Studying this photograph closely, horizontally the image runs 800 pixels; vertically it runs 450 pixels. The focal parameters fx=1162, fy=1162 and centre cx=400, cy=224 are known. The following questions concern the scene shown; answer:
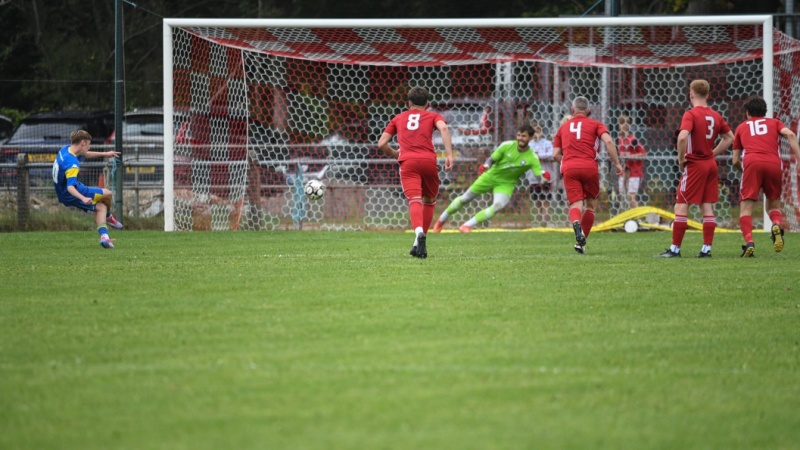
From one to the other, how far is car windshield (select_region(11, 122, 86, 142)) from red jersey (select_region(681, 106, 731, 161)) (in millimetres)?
16826

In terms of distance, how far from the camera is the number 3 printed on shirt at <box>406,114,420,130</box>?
43.6ft

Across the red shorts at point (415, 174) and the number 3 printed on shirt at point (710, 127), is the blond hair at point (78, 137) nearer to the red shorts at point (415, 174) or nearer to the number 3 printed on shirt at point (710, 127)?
the red shorts at point (415, 174)

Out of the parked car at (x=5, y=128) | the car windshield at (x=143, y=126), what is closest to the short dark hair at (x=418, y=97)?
the car windshield at (x=143, y=126)

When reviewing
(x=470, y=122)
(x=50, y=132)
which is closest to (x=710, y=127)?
(x=470, y=122)

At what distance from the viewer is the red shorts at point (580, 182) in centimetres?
1405

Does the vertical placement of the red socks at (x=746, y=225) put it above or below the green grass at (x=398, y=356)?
above

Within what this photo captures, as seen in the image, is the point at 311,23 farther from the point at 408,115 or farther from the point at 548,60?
the point at 408,115

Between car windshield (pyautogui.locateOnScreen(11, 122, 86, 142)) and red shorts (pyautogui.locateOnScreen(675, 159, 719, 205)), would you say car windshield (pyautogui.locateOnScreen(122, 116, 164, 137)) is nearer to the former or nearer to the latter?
car windshield (pyautogui.locateOnScreen(11, 122, 86, 142))

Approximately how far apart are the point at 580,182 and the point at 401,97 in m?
7.43

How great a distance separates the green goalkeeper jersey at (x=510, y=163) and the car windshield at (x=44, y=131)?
39.9 ft

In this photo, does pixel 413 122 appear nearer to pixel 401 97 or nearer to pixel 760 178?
pixel 760 178

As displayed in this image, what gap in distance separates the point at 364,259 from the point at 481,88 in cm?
863

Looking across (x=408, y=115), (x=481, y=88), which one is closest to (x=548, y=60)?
(x=481, y=88)

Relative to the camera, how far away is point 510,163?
1788 centimetres
